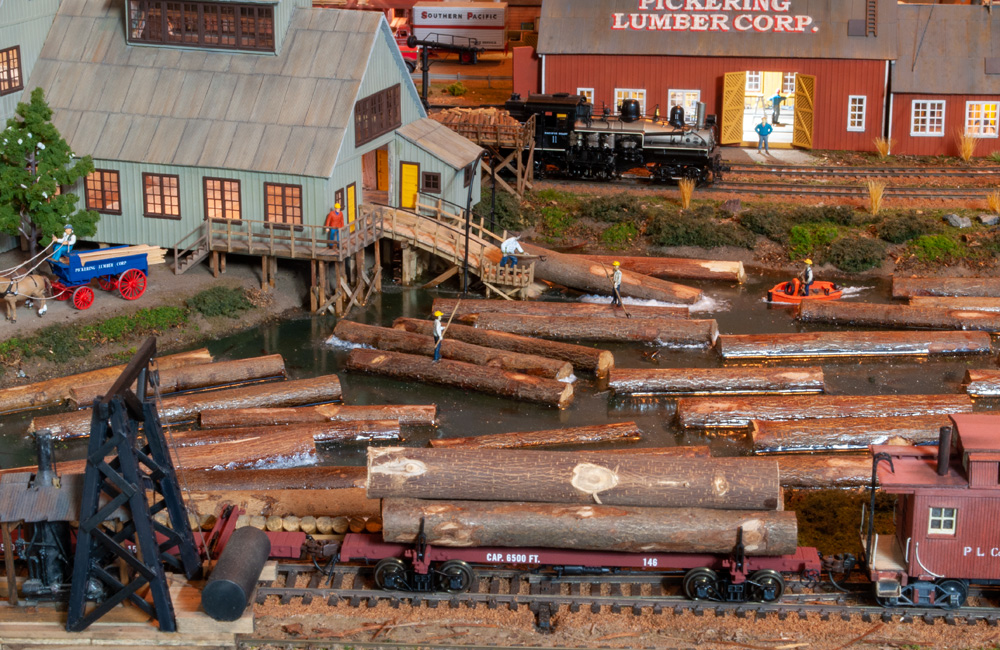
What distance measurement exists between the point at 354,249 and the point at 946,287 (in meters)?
16.7

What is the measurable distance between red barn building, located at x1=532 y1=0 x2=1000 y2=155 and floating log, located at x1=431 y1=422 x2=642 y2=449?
22905 millimetres

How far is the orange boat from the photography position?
122ft

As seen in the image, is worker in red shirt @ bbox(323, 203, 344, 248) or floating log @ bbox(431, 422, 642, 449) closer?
floating log @ bbox(431, 422, 642, 449)

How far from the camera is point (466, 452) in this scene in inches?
861

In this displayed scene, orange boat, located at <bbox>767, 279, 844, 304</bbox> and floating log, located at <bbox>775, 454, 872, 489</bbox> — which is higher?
orange boat, located at <bbox>767, 279, 844, 304</bbox>

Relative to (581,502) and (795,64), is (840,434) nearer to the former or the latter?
(581,502)

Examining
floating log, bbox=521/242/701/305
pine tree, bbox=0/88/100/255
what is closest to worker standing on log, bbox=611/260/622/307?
floating log, bbox=521/242/701/305

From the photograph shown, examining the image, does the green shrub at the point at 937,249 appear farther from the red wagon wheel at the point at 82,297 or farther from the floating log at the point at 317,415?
the red wagon wheel at the point at 82,297

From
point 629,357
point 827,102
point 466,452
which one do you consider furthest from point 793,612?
point 827,102

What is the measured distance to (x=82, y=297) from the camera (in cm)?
3328

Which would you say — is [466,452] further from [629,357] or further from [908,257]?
[908,257]

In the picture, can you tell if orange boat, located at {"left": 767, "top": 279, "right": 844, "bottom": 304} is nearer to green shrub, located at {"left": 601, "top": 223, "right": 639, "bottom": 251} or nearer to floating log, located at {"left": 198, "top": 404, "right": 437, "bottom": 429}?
green shrub, located at {"left": 601, "top": 223, "right": 639, "bottom": 251}

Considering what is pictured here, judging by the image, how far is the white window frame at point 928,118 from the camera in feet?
158

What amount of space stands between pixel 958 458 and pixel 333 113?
2030 centimetres
